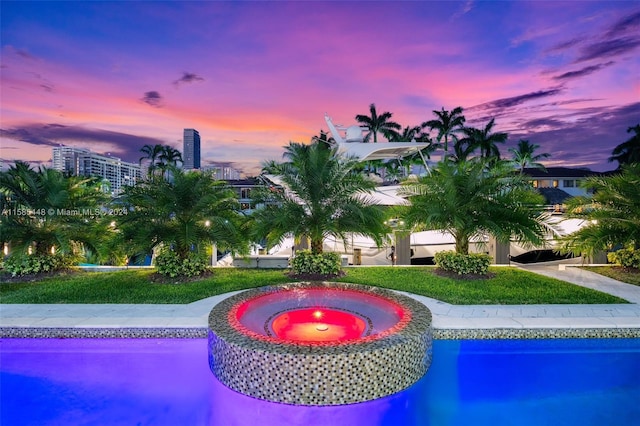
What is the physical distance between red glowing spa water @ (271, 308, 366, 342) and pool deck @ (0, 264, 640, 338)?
53.3 inches

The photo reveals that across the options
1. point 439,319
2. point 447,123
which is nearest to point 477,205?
point 439,319

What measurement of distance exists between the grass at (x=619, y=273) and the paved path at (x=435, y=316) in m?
2.05

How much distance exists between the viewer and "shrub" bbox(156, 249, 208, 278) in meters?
9.55

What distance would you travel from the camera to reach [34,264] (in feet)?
32.2

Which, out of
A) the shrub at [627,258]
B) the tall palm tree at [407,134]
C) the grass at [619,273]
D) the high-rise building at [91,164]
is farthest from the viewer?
the tall palm tree at [407,134]

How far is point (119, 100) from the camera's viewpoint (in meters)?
22.0

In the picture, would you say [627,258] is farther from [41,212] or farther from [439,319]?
[41,212]

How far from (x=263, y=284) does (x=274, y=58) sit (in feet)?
49.7

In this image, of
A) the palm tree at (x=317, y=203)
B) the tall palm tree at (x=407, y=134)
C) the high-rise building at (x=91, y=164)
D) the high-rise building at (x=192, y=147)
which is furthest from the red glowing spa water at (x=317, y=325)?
the high-rise building at (x=192, y=147)

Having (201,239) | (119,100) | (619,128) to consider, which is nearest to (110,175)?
(119,100)

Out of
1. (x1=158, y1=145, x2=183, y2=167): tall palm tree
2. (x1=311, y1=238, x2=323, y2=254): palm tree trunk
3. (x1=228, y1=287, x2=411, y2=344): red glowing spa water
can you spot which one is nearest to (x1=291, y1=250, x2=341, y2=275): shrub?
(x1=311, y1=238, x2=323, y2=254): palm tree trunk

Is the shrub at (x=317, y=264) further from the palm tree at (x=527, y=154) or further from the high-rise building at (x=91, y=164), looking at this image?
the palm tree at (x=527, y=154)

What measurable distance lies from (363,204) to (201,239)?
448 cm

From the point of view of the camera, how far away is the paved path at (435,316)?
20.8 feet
